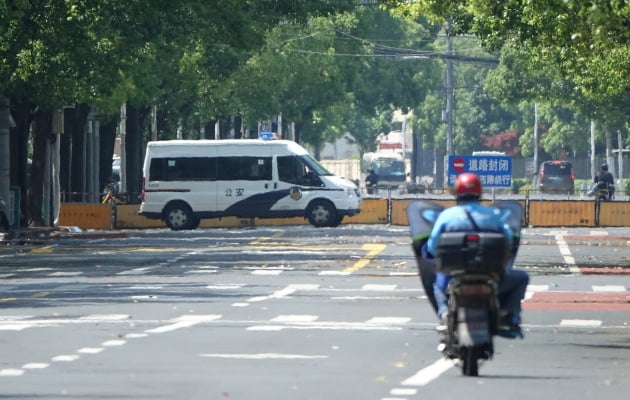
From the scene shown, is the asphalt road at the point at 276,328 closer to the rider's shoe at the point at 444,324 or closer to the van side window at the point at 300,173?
the rider's shoe at the point at 444,324

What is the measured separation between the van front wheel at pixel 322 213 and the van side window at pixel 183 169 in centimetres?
280

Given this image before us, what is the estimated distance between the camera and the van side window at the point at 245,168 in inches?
2106

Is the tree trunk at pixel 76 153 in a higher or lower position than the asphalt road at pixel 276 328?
higher

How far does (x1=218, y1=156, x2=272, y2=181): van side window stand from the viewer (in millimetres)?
53500

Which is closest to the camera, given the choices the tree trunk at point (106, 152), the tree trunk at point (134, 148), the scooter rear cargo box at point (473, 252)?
the scooter rear cargo box at point (473, 252)

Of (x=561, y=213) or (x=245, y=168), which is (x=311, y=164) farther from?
(x=561, y=213)

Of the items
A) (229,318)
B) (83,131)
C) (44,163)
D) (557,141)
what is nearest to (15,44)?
(44,163)

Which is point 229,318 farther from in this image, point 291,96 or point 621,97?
point 291,96

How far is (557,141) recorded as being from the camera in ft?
419

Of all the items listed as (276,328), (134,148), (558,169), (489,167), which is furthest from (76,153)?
(558,169)

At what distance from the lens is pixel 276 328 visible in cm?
2062

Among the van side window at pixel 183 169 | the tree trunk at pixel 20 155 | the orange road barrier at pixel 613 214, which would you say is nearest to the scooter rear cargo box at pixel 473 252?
the tree trunk at pixel 20 155

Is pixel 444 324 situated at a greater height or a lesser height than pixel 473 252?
lesser

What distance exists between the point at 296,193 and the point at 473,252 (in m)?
38.6
